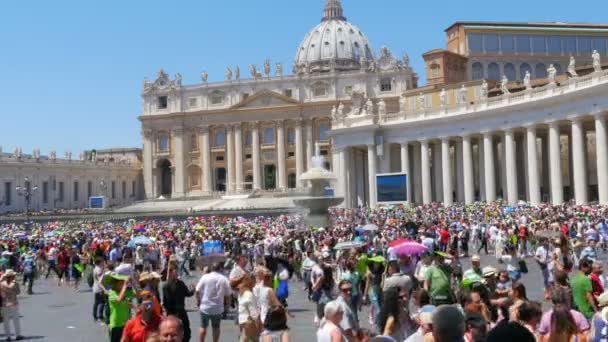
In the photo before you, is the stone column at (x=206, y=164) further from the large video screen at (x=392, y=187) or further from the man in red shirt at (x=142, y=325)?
the man in red shirt at (x=142, y=325)

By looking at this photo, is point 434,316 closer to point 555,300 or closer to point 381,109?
point 555,300

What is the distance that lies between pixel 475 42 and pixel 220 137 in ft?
123

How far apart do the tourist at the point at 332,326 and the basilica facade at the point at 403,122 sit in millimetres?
34625

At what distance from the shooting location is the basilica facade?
45156 mm

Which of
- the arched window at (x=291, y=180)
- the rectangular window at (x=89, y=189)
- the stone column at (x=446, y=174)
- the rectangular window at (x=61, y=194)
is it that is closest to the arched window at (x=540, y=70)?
the arched window at (x=291, y=180)

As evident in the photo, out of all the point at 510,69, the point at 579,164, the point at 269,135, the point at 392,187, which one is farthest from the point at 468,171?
the point at 269,135

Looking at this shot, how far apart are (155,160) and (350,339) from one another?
10017 cm

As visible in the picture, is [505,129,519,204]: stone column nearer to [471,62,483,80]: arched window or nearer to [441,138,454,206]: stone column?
[441,138,454,206]: stone column

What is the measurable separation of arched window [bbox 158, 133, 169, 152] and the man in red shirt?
324ft

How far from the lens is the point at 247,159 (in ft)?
334

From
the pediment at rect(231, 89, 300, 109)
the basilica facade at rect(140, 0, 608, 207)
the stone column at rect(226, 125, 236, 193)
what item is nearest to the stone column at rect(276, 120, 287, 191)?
the basilica facade at rect(140, 0, 608, 207)

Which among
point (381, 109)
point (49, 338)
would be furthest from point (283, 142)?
point (49, 338)

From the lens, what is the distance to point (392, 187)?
4438cm

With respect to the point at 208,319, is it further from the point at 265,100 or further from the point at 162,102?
the point at 162,102
